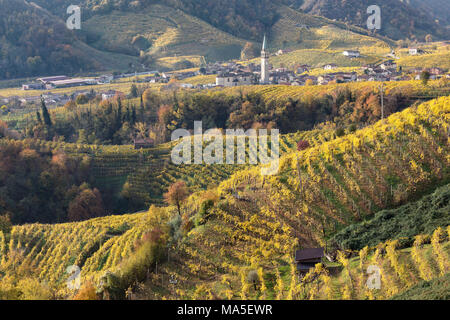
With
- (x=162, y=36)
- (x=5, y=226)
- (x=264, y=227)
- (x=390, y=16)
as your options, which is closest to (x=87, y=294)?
(x=264, y=227)

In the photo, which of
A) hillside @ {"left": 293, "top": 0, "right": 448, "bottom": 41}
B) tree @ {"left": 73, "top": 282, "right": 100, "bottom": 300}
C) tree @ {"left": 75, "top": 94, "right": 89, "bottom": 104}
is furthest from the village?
tree @ {"left": 73, "top": 282, "right": 100, "bottom": 300}

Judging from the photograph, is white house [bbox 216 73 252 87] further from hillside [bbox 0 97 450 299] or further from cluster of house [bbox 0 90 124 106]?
hillside [bbox 0 97 450 299]

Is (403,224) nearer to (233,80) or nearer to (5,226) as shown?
(5,226)

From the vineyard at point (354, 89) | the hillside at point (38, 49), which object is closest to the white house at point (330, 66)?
the vineyard at point (354, 89)

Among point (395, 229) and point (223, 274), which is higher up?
point (395, 229)

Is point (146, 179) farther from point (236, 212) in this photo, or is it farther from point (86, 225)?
point (236, 212)

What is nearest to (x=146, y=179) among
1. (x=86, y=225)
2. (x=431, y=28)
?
(x=86, y=225)
